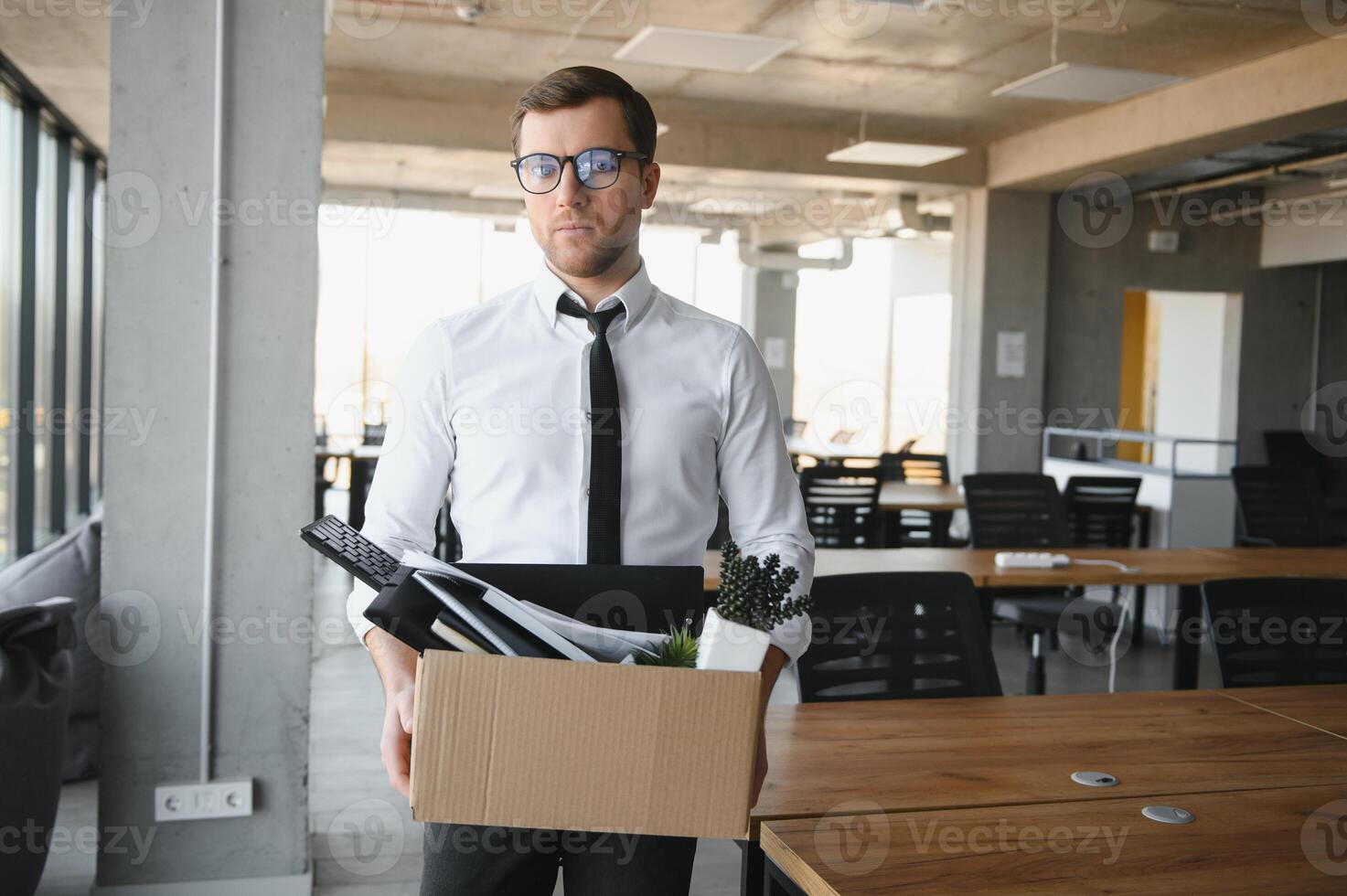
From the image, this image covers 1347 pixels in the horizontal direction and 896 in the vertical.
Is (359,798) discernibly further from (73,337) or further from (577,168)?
(73,337)

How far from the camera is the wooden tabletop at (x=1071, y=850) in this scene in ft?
4.39

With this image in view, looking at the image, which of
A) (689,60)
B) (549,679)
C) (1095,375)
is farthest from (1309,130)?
(549,679)

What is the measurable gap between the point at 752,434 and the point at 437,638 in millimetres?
570

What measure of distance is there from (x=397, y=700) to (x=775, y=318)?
13.4m

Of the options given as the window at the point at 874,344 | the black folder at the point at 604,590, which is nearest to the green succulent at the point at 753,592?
the black folder at the point at 604,590

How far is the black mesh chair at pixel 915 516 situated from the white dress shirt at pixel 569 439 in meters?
5.10

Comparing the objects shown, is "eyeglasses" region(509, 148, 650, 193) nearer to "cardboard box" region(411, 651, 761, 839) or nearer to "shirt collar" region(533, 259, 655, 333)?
"shirt collar" region(533, 259, 655, 333)

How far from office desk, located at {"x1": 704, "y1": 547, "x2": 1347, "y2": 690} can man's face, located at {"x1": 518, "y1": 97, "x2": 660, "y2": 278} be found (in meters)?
2.16

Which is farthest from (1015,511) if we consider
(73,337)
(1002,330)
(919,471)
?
(73,337)

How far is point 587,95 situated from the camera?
134 cm

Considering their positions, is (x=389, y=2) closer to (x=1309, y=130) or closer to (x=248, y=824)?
(x=248, y=824)

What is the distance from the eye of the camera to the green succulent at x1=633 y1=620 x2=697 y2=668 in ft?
3.65

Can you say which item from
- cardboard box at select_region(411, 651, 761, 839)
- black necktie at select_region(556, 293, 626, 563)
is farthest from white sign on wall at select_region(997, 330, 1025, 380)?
cardboard box at select_region(411, 651, 761, 839)

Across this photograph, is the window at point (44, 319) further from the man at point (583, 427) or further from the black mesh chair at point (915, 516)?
the man at point (583, 427)
